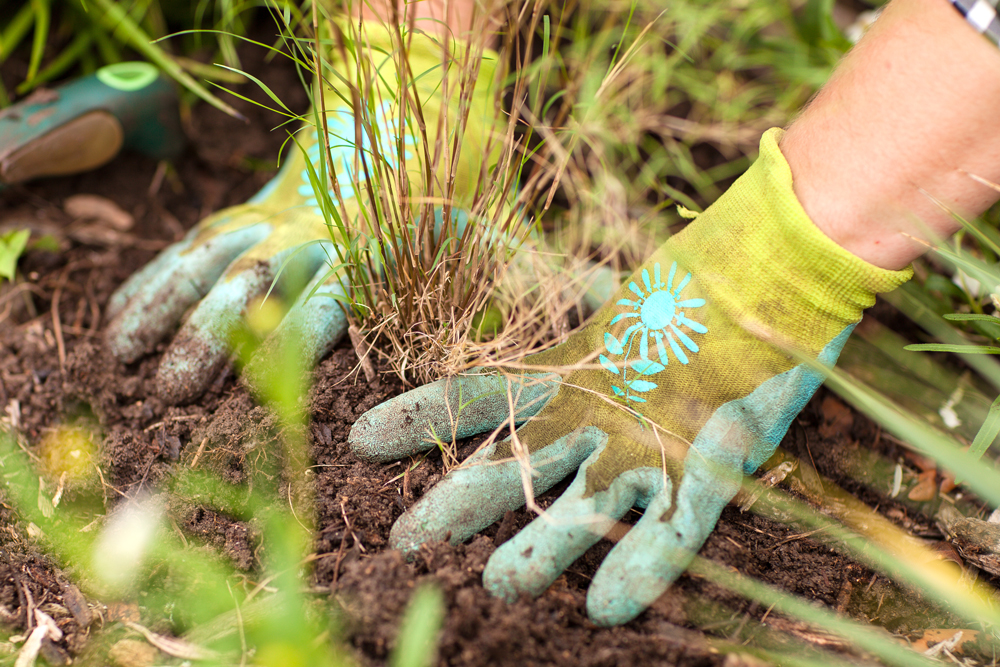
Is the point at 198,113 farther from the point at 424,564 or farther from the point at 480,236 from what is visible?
the point at 424,564

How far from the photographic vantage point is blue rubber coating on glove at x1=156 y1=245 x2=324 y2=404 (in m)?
1.24

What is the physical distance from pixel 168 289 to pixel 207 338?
Answer: 0.74 feet

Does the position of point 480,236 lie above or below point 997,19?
below

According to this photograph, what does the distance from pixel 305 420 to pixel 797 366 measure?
899mm

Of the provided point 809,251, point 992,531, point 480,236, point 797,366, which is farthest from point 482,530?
point 992,531

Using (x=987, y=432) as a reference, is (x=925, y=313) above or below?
above

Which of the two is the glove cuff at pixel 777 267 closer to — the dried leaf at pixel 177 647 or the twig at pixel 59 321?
the dried leaf at pixel 177 647

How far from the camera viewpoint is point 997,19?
2.81ft

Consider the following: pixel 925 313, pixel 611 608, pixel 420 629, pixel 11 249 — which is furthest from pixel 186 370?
pixel 925 313

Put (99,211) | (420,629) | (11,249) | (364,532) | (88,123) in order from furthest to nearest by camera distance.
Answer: (99,211) < (88,123) < (11,249) < (364,532) < (420,629)

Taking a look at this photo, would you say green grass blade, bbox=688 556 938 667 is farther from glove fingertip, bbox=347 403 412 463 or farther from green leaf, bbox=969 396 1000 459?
glove fingertip, bbox=347 403 412 463

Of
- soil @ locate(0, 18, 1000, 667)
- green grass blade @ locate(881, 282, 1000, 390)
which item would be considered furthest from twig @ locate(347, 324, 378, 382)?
green grass blade @ locate(881, 282, 1000, 390)

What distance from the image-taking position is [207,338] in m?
1.25

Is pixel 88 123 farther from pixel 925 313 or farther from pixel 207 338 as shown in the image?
pixel 925 313
